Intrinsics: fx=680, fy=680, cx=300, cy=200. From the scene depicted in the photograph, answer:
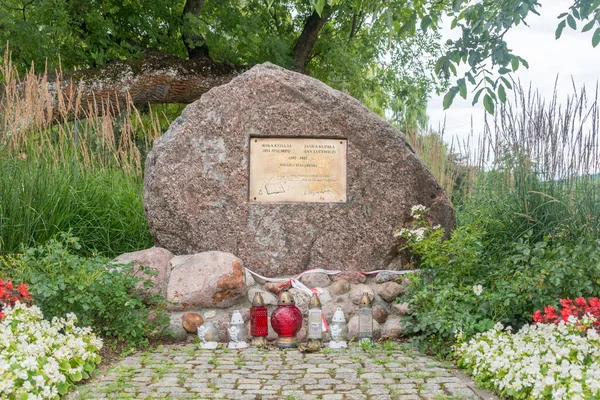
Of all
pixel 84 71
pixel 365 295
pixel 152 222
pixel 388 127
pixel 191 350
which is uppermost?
pixel 84 71

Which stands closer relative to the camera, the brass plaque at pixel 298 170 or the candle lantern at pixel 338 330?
the candle lantern at pixel 338 330

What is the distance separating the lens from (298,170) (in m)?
5.45

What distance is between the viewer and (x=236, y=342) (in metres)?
4.59

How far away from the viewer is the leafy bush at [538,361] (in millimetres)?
3084

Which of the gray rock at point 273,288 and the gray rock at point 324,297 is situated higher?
the gray rock at point 273,288

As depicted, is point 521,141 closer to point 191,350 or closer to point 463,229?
point 463,229

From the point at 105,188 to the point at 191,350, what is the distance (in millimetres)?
1985

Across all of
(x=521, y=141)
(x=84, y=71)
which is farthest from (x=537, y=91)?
(x=84, y=71)

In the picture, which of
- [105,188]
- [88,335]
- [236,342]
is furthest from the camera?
[105,188]

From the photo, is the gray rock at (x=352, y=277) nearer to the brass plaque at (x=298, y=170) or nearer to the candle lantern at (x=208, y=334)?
the brass plaque at (x=298, y=170)

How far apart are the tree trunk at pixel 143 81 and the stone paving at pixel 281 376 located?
5083 mm

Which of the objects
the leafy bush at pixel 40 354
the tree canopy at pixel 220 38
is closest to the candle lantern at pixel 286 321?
the leafy bush at pixel 40 354

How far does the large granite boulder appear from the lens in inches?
209

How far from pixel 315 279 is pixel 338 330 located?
660 millimetres
